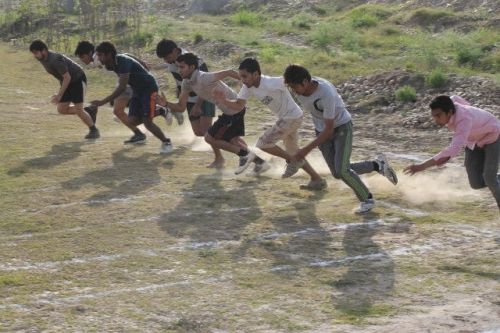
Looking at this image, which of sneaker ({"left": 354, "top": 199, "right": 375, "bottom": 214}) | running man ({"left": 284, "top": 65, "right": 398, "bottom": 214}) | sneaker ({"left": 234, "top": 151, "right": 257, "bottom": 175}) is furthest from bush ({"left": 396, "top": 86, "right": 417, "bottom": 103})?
sneaker ({"left": 354, "top": 199, "right": 375, "bottom": 214})

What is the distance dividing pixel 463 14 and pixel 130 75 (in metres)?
12.4

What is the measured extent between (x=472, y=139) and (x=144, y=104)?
4.99 metres

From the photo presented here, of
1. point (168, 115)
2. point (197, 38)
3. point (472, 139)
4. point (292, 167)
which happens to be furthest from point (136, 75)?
point (197, 38)

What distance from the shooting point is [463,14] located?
21141mm

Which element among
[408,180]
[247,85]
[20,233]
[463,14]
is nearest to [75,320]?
[20,233]

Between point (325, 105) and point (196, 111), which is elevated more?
point (325, 105)

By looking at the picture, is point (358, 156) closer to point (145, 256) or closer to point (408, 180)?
point (408, 180)

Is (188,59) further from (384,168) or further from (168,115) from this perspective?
(384,168)

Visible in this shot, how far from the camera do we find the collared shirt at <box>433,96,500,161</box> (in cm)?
688

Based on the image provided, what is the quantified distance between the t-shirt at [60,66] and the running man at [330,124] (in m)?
4.82

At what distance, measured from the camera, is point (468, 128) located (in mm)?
6875

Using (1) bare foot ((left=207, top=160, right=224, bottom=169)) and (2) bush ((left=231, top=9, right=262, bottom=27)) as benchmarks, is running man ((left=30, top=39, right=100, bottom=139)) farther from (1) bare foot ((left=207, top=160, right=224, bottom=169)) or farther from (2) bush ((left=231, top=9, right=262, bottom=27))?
(2) bush ((left=231, top=9, right=262, bottom=27))

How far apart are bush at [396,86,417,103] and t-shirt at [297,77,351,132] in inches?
209

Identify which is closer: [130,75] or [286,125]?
[286,125]
